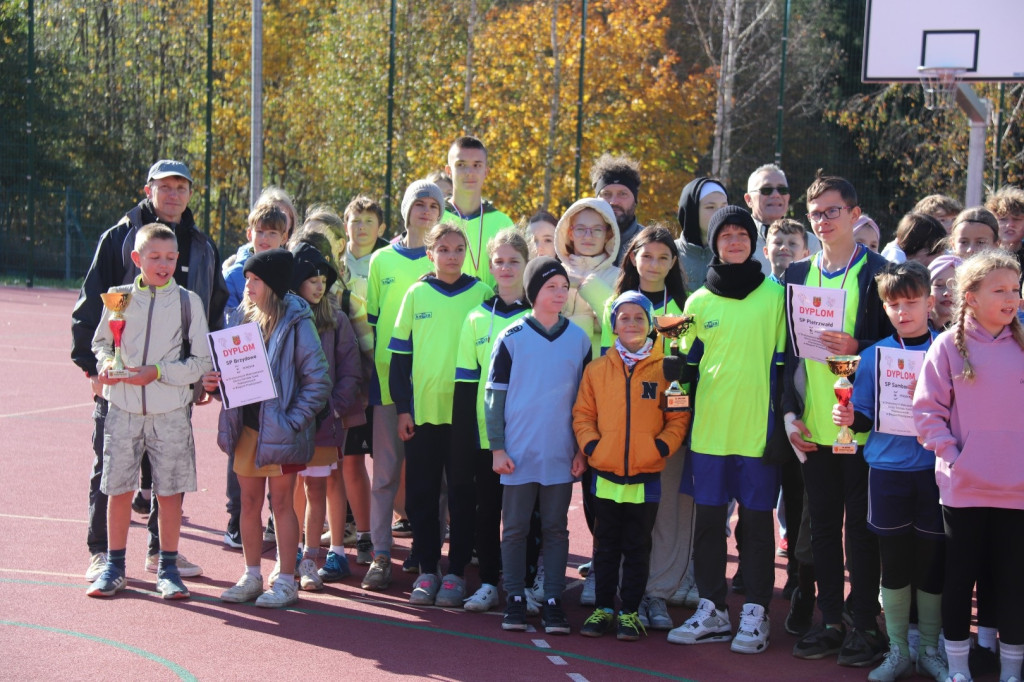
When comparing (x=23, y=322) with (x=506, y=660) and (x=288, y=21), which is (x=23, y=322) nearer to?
(x=288, y=21)

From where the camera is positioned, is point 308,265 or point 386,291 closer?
point 308,265

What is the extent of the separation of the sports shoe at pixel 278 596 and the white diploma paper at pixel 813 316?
110 inches

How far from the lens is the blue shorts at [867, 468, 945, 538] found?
484cm

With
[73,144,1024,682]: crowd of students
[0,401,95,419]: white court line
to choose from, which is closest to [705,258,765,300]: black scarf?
[73,144,1024,682]: crowd of students

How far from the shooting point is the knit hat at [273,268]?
5602 millimetres

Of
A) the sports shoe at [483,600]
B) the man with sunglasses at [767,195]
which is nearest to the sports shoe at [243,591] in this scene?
the sports shoe at [483,600]

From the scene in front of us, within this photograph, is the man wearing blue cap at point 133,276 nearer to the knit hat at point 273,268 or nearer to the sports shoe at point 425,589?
the knit hat at point 273,268

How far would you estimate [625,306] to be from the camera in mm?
5352

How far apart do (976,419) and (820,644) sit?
51.1 inches

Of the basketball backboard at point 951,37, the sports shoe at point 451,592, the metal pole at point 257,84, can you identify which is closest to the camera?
the sports shoe at point 451,592

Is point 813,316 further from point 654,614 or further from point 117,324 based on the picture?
point 117,324

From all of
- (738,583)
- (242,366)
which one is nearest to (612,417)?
(738,583)

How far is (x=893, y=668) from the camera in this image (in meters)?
4.80

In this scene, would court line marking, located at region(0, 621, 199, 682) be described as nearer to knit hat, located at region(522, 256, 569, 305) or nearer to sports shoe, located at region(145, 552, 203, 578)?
sports shoe, located at region(145, 552, 203, 578)
